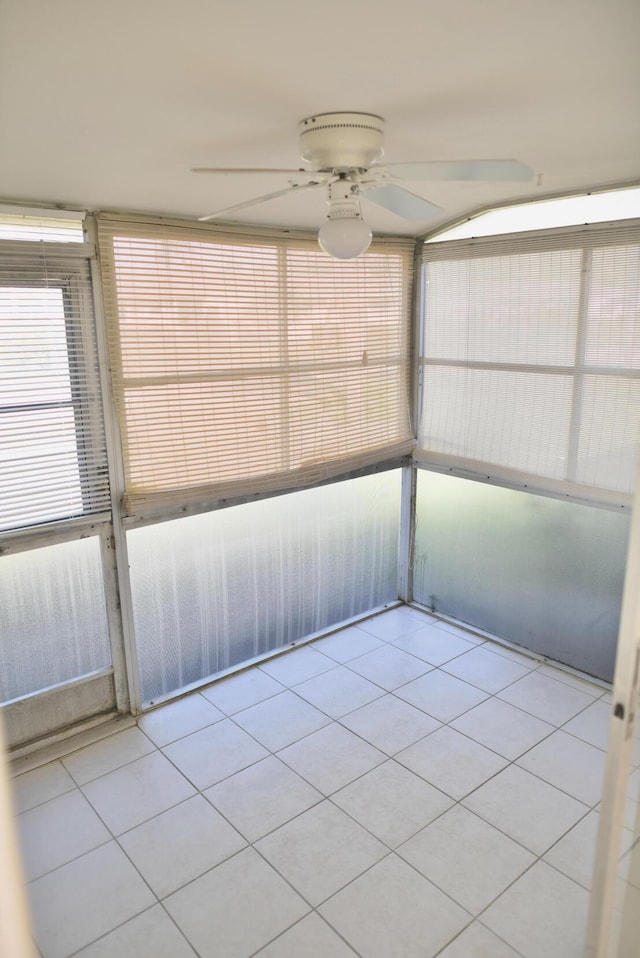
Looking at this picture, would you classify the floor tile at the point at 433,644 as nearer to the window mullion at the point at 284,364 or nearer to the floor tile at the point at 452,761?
the floor tile at the point at 452,761

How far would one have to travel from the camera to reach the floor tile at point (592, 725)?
303cm

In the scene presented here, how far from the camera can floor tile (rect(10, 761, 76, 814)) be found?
2.69 meters

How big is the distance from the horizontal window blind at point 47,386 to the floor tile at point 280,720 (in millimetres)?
1289

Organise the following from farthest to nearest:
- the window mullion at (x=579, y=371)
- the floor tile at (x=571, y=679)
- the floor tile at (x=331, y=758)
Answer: the floor tile at (x=571, y=679) < the window mullion at (x=579, y=371) < the floor tile at (x=331, y=758)

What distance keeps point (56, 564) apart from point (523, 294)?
8.71 feet

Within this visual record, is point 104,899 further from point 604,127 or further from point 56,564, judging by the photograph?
point 604,127

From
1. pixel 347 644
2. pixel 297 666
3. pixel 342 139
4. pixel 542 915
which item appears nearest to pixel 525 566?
pixel 347 644

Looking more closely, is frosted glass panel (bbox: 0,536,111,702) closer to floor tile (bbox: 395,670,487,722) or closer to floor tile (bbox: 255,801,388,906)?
floor tile (bbox: 255,801,388,906)

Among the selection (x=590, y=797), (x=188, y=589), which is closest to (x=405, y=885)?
(x=590, y=797)

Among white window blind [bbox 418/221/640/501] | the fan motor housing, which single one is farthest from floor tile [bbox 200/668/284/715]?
the fan motor housing

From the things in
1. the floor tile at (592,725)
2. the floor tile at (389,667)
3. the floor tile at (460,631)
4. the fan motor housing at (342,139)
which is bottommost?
the floor tile at (592,725)

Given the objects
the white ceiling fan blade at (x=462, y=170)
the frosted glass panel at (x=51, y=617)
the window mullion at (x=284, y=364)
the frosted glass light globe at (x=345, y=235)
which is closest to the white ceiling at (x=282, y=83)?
the white ceiling fan blade at (x=462, y=170)

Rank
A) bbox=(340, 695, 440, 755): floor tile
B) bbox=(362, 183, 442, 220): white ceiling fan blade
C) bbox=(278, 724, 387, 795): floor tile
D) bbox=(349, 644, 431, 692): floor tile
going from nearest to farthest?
bbox=(362, 183, 442, 220): white ceiling fan blade
bbox=(278, 724, 387, 795): floor tile
bbox=(340, 695, 440, 755): floor tile
bbox=(349, 644, 431, 692): floor tile

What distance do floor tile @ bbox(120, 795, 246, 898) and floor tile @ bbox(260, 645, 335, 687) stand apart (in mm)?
979
